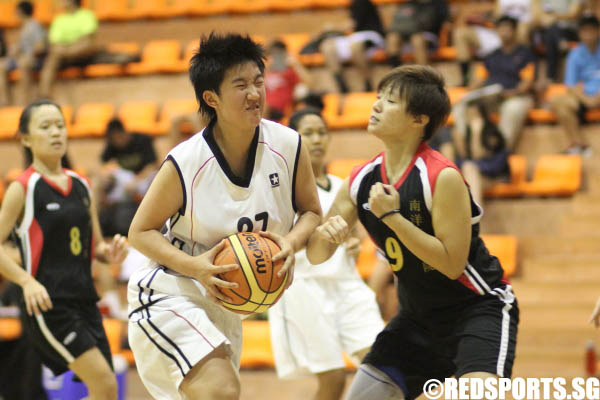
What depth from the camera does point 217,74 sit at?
356 cm

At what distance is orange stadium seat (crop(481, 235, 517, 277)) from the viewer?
7.62 meters

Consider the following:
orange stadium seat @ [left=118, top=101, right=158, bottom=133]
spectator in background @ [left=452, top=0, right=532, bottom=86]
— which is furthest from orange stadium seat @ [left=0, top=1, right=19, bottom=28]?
spectator in background @ [left=452, top=0, right=532, bottom=86]

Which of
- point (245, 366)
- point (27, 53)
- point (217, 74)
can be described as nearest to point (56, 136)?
point (217, 74)

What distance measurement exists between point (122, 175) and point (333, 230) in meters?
6.03

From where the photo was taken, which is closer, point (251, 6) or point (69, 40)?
point (69, 40)

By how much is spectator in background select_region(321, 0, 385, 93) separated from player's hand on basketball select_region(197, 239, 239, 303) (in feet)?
22.4

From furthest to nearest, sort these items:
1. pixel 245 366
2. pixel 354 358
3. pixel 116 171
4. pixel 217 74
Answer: pixel 116 171 → pixel 245 366 → pixel 354 358 → pixel 217 74

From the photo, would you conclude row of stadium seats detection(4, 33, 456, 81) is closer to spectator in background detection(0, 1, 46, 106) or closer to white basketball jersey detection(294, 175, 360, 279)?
spectator in background detection(0, 1, 46, 106)

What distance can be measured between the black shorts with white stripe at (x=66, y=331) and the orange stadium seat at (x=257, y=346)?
252 centimetres

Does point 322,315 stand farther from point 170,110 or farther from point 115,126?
point 170,110

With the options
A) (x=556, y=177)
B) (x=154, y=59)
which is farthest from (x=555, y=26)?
(x=154, y=59)

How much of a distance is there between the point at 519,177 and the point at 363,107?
2.03 meters

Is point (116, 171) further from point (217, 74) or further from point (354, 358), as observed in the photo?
point (217, 74)

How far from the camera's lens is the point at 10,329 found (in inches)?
302
